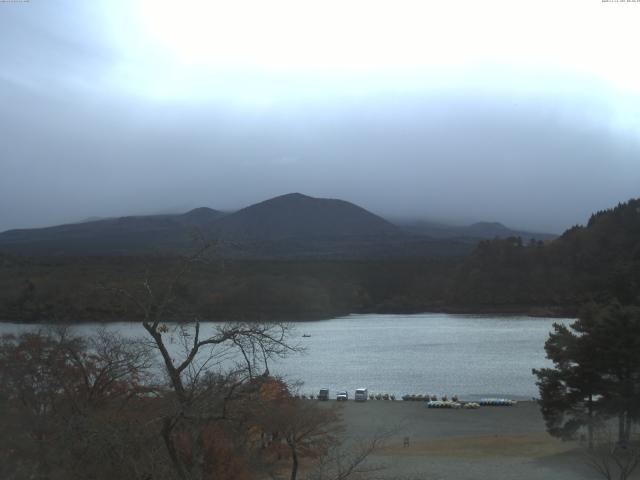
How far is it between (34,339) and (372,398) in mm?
16033

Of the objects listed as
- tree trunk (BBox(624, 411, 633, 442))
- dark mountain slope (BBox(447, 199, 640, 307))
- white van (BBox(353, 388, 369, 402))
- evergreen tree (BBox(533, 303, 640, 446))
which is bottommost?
white van (BBox(353, 388, 369, 402))

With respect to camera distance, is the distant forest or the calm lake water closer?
the calm lake water

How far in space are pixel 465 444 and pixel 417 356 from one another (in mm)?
21837

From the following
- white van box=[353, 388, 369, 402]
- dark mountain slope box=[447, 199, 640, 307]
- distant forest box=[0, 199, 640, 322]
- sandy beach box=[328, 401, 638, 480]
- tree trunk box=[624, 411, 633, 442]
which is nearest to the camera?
sandy beach box=[328, 401, 638, 480]

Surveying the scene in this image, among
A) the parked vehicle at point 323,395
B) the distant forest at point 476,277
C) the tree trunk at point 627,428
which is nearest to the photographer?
the tree trunk at point 627,428

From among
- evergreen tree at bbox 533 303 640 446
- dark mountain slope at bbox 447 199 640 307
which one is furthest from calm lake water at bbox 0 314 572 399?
evergreen tree at bbox 533 303 640 446

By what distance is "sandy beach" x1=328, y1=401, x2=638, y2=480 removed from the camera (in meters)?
12.8

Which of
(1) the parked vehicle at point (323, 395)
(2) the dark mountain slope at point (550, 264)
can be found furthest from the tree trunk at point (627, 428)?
(2) the dark mountain slope at point (550, 264)

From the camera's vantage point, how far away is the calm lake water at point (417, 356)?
92.8 feet

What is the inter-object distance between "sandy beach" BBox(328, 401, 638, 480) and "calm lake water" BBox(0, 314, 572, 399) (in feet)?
10.1

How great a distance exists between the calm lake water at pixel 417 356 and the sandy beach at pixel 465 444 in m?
3.07

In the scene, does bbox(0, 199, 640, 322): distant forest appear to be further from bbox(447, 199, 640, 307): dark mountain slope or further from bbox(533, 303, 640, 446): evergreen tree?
bbox(533, 303, 640, 446): evergreen tree

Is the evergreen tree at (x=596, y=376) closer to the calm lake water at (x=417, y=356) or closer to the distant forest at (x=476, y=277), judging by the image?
the calm lake water at (x=417, y=356)

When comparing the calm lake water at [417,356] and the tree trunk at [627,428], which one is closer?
the tree trunk at [627,428]
